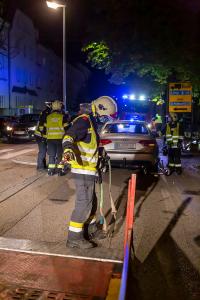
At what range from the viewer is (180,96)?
17.2 meters

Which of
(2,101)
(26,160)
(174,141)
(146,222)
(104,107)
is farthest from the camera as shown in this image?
(2,101)

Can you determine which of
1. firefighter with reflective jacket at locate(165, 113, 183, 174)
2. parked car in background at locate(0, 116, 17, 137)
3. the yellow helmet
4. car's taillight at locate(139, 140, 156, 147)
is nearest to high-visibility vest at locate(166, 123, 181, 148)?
firefighter with reflective jacket at locate(165, 113, 183, 174)

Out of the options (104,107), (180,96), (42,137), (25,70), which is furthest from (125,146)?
(25,70)

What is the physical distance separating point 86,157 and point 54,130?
17.9ft

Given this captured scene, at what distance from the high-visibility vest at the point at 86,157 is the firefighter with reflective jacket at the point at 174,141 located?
663cm

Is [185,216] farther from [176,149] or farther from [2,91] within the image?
[2,91]

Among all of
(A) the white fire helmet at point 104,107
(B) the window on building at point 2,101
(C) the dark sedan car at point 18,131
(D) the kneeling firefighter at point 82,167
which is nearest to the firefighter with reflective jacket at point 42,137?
(A) the white fire helmet at point 104,107

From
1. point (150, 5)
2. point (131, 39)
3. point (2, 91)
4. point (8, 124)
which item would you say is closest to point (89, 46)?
point (131, 39)

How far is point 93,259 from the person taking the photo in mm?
5043

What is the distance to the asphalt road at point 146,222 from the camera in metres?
4.57

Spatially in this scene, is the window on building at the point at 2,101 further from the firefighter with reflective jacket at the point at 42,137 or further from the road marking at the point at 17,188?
the road marking at the point at 17,188

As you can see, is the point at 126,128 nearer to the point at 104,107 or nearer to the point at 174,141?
the point at 174,141

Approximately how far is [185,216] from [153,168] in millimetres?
4531

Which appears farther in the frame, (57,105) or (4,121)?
(4,121)
